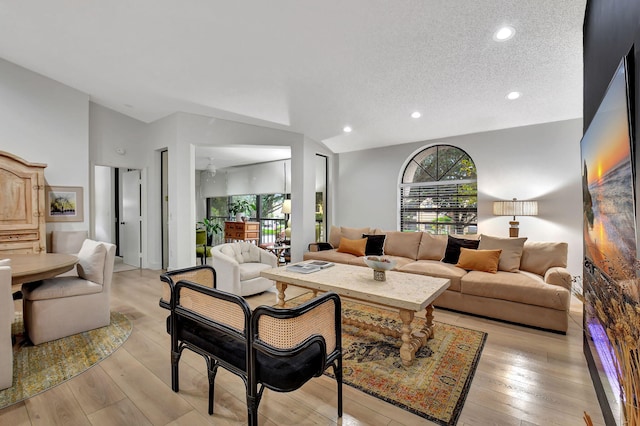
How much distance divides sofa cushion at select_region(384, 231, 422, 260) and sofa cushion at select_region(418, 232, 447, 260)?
0.09m

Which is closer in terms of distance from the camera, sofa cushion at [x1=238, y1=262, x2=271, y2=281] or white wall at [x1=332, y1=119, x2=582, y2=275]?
sofa cushion at [x1=238, y1=262, x2=271, y2=281]

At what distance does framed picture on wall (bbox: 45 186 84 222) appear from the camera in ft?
15.0

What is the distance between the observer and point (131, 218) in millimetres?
6379

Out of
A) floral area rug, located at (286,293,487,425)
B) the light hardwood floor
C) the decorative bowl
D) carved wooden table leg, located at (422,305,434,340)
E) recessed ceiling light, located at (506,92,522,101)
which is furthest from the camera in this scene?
recessed ceiling light, located at (506,92,522,101)

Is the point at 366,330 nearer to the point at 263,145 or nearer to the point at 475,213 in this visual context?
the point at 475,213

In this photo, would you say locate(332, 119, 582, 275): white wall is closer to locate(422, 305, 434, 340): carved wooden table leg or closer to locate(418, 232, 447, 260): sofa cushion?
locate(418, 232, 447, 260): sofa cushion

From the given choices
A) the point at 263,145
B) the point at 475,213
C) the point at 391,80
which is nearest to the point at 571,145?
the point at 475,213

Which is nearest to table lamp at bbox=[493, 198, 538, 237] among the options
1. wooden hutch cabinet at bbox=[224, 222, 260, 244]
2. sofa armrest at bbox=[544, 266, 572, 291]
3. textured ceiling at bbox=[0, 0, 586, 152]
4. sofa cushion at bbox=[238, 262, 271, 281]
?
sofa armrest at bbox=[544, 266, 572, 291]

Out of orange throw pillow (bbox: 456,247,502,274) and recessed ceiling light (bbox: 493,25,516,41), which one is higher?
recessed ceiling light (bbox: 493,25,516,41)

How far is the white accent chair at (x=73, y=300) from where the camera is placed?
8.70ft

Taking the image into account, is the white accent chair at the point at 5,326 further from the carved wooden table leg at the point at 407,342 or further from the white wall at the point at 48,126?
the white wall at the point at 48,126

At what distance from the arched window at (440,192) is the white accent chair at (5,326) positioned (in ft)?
17.8

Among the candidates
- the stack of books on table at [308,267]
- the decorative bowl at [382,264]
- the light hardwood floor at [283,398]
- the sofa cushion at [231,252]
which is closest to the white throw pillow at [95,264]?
the light hardwood floor at [283,398]

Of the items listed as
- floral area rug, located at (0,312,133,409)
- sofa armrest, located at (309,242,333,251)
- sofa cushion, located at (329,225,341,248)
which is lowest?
floral area rug, located at (0,312,133,409)
